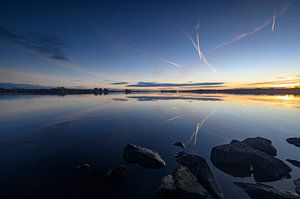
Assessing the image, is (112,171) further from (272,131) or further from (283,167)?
(272,131)

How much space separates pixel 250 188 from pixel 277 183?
2293 mm

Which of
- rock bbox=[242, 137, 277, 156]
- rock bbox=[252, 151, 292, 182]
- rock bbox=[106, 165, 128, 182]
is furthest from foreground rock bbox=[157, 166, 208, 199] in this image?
rock bbox=[242, 137, 277, 156]

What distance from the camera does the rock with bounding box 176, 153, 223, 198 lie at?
8.33m

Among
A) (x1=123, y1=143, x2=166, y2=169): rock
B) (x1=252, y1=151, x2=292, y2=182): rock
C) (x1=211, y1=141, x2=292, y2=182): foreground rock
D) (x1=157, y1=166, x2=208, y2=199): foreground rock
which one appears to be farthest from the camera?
(x1=123, y1=143, x2=166, y2=169): rock

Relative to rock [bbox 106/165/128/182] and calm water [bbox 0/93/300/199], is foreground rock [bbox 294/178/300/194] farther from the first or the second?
rock [bbox 106/165/128/182]

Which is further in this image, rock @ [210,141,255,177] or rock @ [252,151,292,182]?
rock @ [210,141,255,177]

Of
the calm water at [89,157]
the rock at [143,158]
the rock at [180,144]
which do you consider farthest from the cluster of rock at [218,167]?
the rock at [180,144]

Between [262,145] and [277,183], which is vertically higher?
[262,145]

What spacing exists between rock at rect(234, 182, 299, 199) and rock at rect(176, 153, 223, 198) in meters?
1.60

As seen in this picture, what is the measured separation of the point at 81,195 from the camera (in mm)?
7977

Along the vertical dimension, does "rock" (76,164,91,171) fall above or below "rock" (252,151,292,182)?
below

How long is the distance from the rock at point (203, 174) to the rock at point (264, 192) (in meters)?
1.60

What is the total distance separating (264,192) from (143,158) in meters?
7.37

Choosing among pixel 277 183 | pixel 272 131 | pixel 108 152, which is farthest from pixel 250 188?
pixel 272 131
